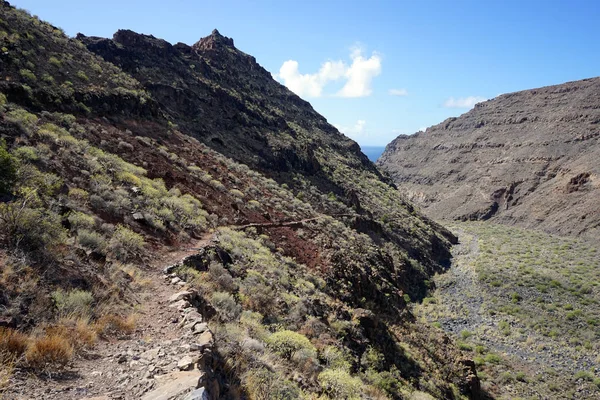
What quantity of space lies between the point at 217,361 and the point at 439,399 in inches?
430

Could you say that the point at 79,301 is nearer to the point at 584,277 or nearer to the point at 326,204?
the point at 326,204

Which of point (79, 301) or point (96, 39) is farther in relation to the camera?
point (96, 39)

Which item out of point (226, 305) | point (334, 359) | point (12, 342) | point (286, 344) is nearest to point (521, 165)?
point (334, 359)

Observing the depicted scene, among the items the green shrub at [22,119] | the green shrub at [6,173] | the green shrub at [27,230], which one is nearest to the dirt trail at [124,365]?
the green shrub at [27,230]

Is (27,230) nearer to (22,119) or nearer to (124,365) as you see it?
(124,365)

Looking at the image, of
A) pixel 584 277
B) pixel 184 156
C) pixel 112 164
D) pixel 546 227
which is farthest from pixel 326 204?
pixel 546 227

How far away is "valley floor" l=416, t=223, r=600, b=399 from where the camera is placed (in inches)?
738

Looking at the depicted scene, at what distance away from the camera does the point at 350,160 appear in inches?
2296

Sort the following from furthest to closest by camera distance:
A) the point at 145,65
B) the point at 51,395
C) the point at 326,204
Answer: the point at 145,65 < the point at 326,204 < the point at 51,395

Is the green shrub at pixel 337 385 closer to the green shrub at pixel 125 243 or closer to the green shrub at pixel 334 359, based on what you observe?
the green shrub at pixel 334 359

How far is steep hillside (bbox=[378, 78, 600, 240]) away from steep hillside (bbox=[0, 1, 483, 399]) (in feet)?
146

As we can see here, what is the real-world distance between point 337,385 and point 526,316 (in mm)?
25818

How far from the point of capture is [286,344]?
774cm

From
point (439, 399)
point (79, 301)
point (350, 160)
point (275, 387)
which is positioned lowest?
point (439, 399)
